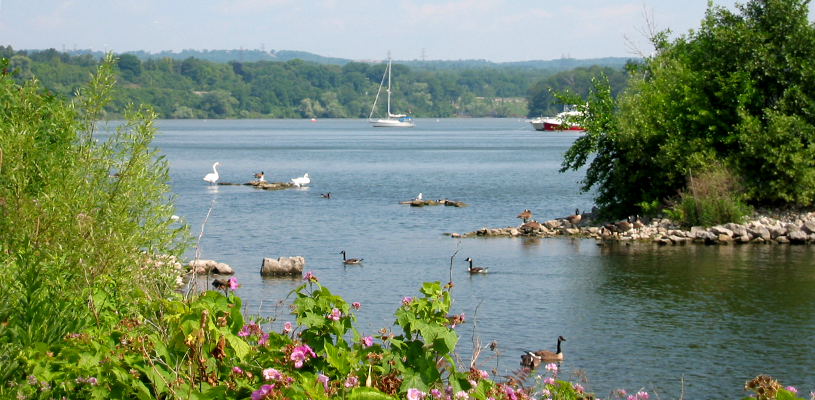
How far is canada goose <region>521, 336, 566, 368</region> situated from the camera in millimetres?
14438

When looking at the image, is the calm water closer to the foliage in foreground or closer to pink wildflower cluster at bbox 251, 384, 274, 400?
pink wildflower cluster at bbox 251, 384, 274, 400

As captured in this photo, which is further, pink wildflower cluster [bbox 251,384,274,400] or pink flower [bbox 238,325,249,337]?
pink flower [bbox 238,325,249,337]

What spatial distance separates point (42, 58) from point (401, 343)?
158528 mm

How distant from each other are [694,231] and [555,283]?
8820mm

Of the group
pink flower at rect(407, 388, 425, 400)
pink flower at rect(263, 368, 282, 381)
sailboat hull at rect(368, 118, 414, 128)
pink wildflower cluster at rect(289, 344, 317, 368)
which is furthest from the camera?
sailboat hull at rect(368, 118, 414, 128)

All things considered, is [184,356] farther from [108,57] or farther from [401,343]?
[108,57]

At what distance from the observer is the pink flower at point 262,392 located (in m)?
5.60

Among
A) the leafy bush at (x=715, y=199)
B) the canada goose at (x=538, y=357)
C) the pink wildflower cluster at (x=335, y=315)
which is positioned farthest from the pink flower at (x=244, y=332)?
the leafy bush at (x=715, y=199)

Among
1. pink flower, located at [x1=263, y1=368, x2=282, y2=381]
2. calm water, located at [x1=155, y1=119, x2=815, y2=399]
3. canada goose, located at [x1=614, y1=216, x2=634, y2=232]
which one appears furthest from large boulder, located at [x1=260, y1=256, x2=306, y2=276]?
pink flower, located at [x1=263, y1=368, x2=282, y2=381]

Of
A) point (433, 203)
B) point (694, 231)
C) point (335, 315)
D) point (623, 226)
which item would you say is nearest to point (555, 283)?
point (694, 231)

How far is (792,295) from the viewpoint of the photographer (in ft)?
67.7

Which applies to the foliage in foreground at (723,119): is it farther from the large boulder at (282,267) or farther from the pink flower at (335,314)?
the pink flower at (335,314)

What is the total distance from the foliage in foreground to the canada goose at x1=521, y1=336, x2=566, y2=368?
55.5 feet

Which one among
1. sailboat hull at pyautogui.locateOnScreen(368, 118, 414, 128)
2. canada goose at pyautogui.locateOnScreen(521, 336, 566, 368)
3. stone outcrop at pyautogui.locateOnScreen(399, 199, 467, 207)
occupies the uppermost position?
canada goose at pyautogui.locateOnScreen(521, 336, 566, 368)
